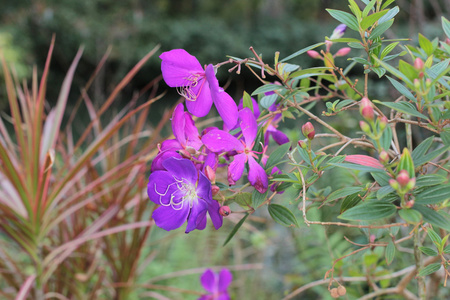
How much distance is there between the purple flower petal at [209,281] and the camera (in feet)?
3.61

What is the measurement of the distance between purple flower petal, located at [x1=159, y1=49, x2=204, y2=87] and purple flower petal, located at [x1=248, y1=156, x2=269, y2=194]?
0.12m

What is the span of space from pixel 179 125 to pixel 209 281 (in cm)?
72

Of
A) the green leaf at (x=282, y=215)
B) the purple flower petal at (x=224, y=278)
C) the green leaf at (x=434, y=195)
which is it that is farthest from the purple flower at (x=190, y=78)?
the purple flower petal at (x=224, y=278)

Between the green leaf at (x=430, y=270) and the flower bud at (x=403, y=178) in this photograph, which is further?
the green leaf at (x=430, y=270)

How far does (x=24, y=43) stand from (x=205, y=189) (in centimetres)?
728

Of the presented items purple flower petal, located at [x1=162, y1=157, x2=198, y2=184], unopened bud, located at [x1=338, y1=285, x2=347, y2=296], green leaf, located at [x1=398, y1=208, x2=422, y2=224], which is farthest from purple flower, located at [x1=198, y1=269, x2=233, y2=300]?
green leaf, located at [x1=398, y1=208, x2=422, y2=224]

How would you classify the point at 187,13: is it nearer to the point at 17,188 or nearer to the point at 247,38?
the point at 247,38

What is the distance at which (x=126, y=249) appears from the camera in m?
1.21

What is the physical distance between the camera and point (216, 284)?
3.71 ft

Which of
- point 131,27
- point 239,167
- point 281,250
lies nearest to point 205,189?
point 239,167

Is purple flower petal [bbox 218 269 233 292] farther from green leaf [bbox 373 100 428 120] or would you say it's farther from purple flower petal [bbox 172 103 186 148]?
green leaf [bbox 373 100 428 120]

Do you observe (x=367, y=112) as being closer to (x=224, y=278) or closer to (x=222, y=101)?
(x=222, y=101)

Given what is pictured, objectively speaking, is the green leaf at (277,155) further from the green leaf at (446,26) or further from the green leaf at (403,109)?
the green leaf at (446,26)

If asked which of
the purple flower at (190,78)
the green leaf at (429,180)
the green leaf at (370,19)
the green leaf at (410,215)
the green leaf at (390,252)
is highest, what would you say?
the purple flower at (190,78)
